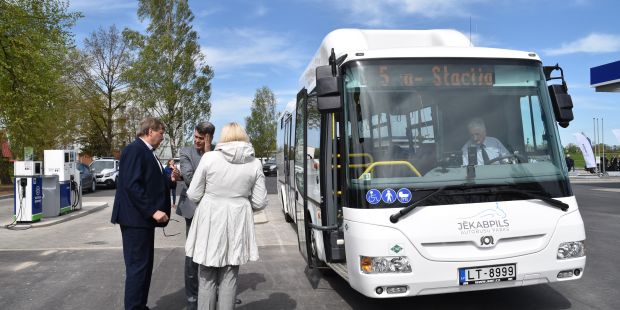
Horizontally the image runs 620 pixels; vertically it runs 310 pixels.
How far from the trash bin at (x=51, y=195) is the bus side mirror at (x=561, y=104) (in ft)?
39.5

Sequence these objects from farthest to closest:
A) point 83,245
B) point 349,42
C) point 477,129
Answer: point 83,245
point 349,42
point 477,129

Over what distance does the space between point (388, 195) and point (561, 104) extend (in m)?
2.04

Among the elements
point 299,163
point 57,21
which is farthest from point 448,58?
point 57,21

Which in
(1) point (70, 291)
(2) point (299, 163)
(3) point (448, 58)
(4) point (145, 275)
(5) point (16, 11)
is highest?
(5) point (16, 11)

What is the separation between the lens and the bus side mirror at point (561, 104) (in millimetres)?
4980

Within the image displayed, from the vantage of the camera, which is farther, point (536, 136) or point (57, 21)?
point (57, 21)

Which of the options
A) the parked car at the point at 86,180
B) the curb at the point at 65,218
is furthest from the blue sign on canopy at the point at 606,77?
the parked car at the point at 86,180

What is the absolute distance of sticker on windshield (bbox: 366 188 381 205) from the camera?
14.5ft

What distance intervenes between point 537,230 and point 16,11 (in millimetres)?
22609

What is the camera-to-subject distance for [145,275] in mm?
4574

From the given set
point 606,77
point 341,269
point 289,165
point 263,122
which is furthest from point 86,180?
point 263,122

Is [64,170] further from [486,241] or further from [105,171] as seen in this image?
[105,171]

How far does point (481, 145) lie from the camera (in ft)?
15.6

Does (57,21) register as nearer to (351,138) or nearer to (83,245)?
(83,245)
